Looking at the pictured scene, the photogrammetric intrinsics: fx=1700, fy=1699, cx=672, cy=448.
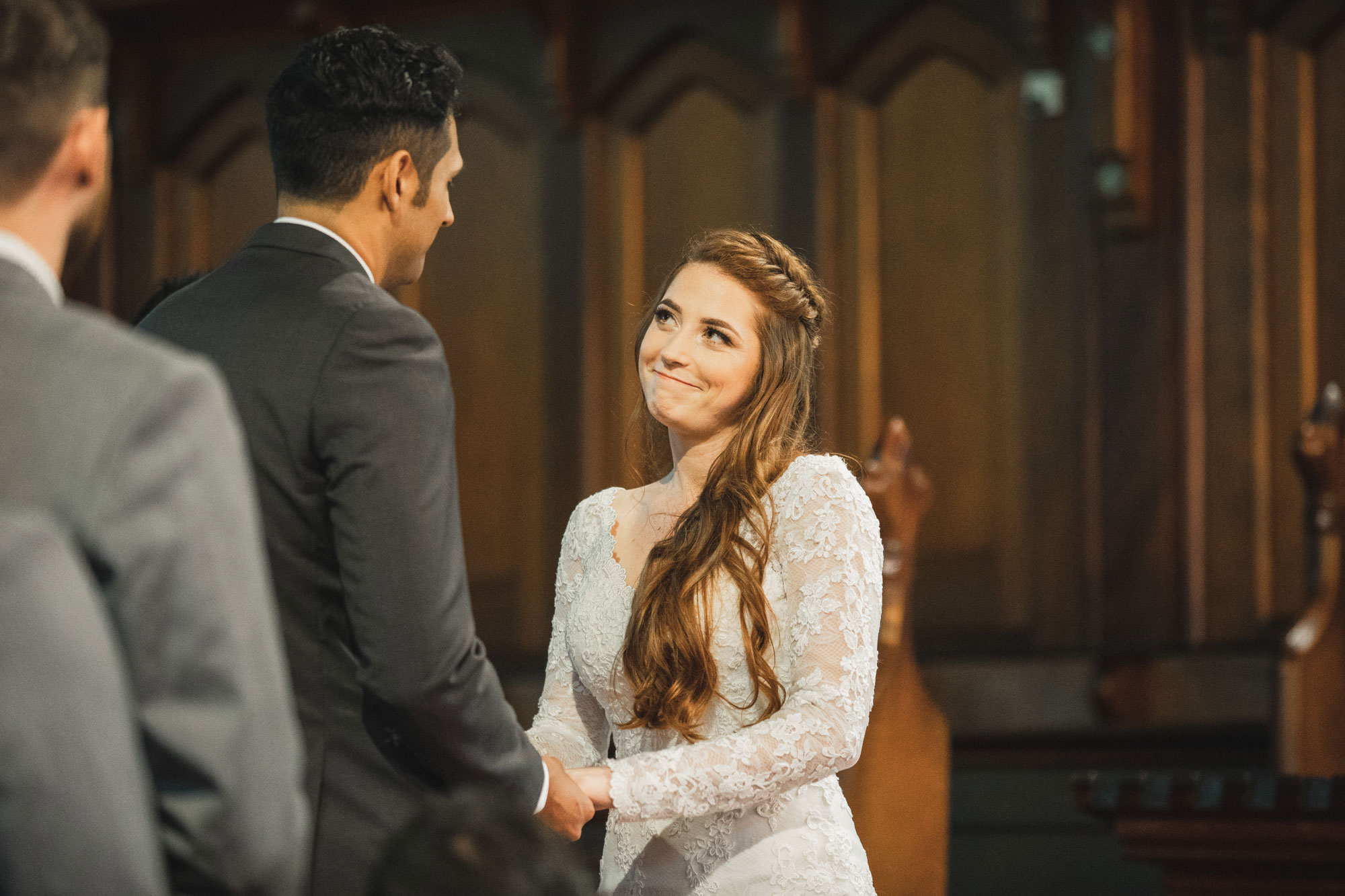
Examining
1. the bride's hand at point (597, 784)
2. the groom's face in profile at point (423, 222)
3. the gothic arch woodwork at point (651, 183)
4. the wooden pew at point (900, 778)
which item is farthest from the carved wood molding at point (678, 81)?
the bride's hand at point (597, 784)

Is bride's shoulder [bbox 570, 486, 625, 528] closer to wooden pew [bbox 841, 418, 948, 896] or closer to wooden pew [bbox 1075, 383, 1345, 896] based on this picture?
wooden pew [bbox 841, 418, 948, 896]

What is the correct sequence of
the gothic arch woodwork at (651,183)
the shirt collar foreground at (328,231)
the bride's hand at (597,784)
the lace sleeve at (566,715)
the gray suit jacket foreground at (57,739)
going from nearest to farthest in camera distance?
the gray suit jacket foreground at (57,739) → the shirt collar foreground at (328,231) → the bride's hand at (597,784) → the lace sleeve at (566,715) → the gothic arch woodwork at (651,183)

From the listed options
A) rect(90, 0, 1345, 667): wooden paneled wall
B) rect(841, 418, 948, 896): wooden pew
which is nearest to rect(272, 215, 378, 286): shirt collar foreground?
rect(841, 418, 948, 896): wooden pew

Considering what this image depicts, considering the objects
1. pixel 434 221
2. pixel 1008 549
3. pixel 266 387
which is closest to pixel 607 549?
pixel 434 221

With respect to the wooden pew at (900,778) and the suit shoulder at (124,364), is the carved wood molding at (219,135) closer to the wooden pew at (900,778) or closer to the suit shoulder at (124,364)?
the wooden pew at (900,778)

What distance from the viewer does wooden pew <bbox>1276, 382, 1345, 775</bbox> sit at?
149 inches

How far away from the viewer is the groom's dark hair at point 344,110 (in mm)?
2000

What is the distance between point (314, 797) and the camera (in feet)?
6.11

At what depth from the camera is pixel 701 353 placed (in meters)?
2.57

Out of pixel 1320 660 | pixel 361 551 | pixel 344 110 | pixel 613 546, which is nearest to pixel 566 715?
pixel 613 546

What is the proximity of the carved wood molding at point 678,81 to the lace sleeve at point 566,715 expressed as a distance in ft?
10.7

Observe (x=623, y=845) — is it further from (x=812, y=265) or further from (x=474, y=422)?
(x=474, y=422)

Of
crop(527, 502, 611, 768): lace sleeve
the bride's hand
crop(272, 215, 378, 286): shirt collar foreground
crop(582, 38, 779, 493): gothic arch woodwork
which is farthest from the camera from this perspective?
crop(582, 38, 779, 493): gothic arch woodwork

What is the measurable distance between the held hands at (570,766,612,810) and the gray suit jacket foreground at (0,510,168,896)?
114cm
